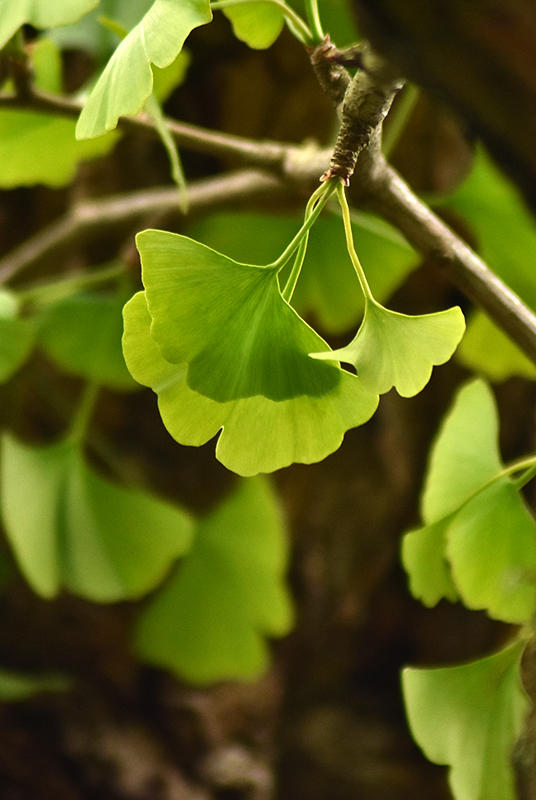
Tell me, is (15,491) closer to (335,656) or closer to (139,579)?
(139,579)

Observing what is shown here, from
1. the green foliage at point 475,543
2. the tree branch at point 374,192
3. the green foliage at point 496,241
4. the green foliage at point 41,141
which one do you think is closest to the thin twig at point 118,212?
the tree branch at point 374,192

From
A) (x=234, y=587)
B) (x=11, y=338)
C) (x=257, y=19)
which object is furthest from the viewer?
(x=234, y=587)

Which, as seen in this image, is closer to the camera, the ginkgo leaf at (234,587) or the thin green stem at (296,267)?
the thin green stem at (296,267)

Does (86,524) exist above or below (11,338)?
below

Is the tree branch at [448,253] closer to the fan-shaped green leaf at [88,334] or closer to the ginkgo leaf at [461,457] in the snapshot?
the ginkgo leaf at [461,457]

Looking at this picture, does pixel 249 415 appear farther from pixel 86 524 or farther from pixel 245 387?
pixel 86 524

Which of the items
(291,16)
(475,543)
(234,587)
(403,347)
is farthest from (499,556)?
(234,587)
